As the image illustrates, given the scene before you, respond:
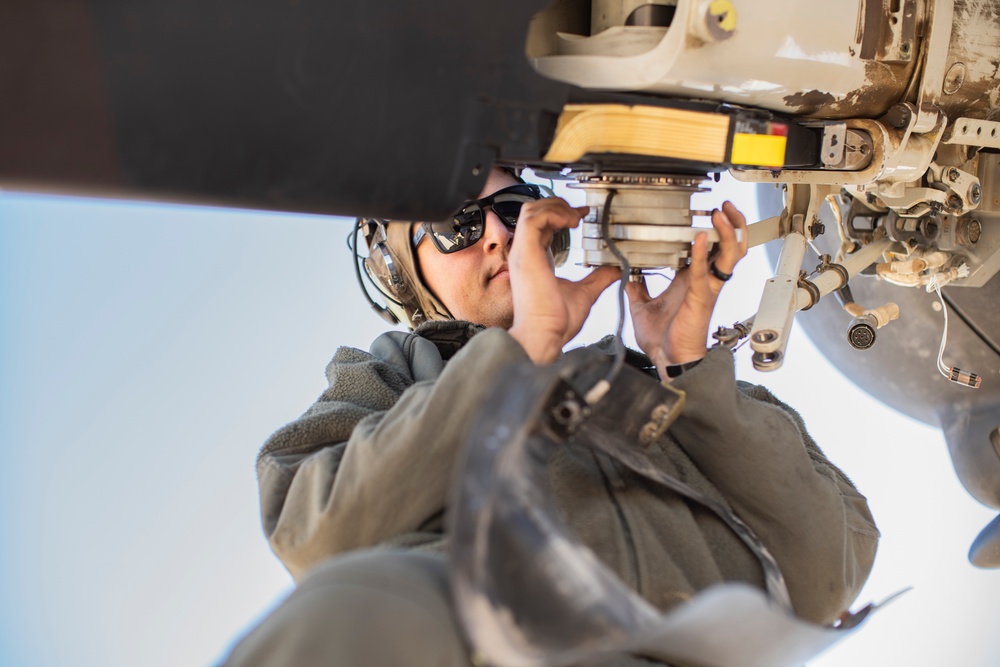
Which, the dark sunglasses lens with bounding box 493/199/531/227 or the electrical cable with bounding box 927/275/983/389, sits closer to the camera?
the dark sunglasses lens with bounding box 493/199/531/227

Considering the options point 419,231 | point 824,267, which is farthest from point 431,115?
point 824,267

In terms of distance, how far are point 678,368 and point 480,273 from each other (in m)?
0.31

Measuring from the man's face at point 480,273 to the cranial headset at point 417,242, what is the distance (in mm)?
11

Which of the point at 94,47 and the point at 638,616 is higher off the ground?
the point at 94,47

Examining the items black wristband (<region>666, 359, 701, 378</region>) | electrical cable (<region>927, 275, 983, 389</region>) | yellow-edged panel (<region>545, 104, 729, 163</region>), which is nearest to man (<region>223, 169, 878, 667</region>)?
black wristband (<region>666, 359, 701, 378</region>)

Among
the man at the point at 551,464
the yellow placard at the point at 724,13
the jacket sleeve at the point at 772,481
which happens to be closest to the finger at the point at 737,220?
the man at the point at 551,464

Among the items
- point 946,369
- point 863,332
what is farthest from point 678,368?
point 946,369

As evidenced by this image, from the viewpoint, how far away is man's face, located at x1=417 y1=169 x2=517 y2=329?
4.02 ft

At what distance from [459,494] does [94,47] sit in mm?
363

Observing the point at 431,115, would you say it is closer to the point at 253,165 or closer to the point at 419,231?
the point at 253,165

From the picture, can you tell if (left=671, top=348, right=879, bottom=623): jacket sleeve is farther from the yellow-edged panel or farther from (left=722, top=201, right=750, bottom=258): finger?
the yellow-edged panel

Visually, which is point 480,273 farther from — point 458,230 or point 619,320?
point 619,320

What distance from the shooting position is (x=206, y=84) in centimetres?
69

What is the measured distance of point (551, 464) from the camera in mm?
996
